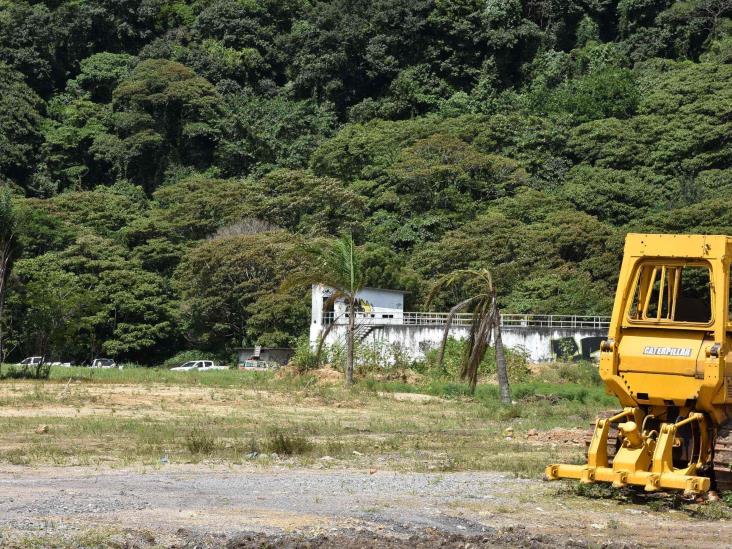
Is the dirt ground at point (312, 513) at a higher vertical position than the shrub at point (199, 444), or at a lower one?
lower

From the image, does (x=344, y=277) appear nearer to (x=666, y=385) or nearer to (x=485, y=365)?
(x=485, y=365)

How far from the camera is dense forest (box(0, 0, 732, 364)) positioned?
190 ft

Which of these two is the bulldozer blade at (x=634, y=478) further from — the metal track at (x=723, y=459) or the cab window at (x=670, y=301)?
the cab window at (x=670, y=301)

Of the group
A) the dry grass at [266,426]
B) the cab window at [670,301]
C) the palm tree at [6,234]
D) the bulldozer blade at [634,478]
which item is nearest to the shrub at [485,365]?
the dry grass at [266,426]

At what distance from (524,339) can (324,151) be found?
3002 cm

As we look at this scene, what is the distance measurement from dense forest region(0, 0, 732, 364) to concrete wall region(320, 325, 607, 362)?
6.75 metres

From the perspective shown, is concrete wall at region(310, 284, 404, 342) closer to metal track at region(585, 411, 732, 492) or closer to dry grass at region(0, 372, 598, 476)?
dry grass at region(0, 372, 598, 476)

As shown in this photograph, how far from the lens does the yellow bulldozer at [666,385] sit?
13.1 metres

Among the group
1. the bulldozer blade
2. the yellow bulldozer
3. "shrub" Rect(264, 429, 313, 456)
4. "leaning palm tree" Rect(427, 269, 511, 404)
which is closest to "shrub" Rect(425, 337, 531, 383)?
"leaning palm tree" Rect(427, 269, 511, 404)

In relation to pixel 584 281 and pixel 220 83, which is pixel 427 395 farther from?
pixel 220 83

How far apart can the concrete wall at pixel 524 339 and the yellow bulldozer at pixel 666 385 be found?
32.4 meters

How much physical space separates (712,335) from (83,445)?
9598mm

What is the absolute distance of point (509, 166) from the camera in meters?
69.3

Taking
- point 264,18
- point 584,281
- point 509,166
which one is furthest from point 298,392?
point 264,18
